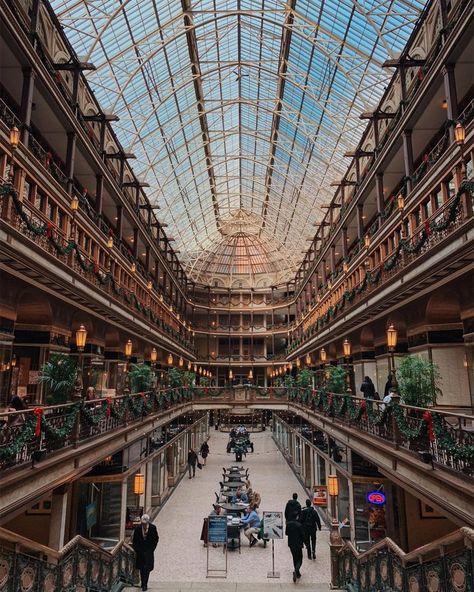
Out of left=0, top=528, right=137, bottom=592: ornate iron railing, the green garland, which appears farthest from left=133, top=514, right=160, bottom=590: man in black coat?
the green garland

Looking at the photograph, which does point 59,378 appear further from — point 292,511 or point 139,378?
point 292,511

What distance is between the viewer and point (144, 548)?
12.4 metres

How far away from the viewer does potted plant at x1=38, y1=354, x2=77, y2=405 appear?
13570 millimetres

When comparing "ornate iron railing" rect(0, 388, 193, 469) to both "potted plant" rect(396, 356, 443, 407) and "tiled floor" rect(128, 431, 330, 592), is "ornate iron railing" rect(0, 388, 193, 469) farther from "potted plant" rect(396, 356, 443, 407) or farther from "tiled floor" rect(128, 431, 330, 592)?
"potted plant" rect(396, 356, 443, 407)

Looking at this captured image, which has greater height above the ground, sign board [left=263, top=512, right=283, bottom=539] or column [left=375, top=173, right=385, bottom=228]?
column [left=375, top=173, right=385, bottom=228]

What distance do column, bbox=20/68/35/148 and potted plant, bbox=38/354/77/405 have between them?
7.48 meters

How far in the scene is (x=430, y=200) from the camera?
1792 centimetres

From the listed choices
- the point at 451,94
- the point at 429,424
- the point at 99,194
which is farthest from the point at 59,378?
the point at 451,94

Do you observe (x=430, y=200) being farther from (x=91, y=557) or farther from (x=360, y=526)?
(x=91, y=557)

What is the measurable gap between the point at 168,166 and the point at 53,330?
1240 inches

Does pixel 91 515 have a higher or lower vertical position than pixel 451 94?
lower

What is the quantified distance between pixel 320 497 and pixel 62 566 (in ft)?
59.9

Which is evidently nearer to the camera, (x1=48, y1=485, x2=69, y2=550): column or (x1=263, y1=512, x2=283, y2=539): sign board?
(x1=48, y1=485, x2=69, y2=550): column

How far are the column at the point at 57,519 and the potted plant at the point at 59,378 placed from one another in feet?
8.27
